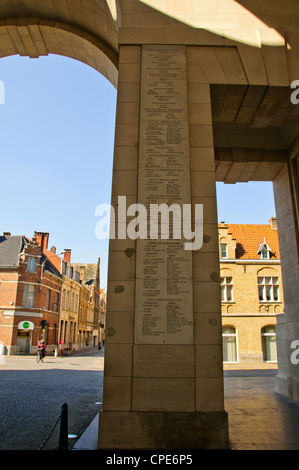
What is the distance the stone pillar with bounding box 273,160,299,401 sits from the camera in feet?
34.8

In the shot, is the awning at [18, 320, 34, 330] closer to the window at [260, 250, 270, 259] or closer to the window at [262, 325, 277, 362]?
the window at [262, 325, 277, 362]

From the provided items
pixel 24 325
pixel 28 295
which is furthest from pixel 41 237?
pixel 24 325

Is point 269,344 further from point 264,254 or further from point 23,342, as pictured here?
point 23,342

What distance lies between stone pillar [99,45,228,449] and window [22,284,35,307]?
3593cm

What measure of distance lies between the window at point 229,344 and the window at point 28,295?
74.0ft

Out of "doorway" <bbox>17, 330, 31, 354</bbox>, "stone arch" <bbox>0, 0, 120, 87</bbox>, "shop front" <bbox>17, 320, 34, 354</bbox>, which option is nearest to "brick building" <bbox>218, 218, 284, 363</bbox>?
"shop front" <bbox>17, 320, 34, 354</bbox>

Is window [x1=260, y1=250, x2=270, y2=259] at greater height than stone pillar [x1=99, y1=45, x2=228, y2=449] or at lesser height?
greater

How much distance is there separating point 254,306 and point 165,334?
2796cm

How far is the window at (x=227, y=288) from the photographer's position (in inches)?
1278

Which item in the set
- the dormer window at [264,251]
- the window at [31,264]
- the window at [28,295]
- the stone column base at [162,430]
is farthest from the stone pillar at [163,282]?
the window at [28,295]

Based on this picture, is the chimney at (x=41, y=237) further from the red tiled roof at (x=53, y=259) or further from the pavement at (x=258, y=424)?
the pavement at (x=258, y=424)

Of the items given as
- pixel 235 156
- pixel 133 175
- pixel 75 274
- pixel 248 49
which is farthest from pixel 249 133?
pixel 75 274

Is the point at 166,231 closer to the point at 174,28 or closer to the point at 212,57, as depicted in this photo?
the point at 212,57

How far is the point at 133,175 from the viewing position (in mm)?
7402
